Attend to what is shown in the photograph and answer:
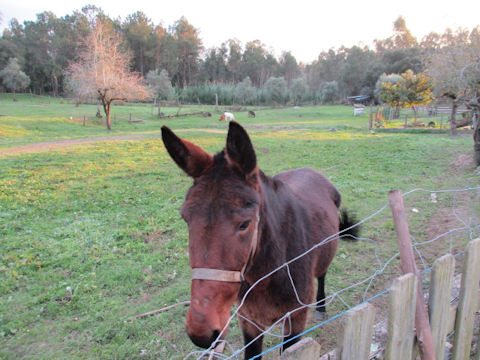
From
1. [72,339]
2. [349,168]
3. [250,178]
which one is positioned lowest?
[72,339]

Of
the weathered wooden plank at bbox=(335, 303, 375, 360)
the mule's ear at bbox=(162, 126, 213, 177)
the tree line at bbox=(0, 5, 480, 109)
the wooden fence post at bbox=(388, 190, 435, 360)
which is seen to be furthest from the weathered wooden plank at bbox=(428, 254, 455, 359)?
the tree line at bbox=(0, 5, 480, 109)

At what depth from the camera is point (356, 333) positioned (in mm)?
1481

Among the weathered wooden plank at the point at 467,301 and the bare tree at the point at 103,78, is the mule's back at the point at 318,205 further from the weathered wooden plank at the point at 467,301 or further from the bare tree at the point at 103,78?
the bare tree at the point at 103,78

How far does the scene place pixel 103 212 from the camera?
766 centimetres

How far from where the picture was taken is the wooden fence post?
5.78 ft

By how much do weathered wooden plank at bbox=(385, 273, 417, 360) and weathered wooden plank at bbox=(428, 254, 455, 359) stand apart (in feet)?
0.82

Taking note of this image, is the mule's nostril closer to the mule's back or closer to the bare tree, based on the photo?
the mule's back

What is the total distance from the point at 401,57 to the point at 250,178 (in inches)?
2981

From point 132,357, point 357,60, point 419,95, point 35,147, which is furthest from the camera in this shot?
point 357,60

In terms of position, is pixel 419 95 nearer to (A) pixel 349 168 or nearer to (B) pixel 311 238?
(A) pixel 349 168

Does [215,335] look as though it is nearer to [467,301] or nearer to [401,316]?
[401,316]

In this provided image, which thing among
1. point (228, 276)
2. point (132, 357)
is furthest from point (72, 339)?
point (228, 276)

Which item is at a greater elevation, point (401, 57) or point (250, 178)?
point (401, 57)

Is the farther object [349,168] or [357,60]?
[357,60]
